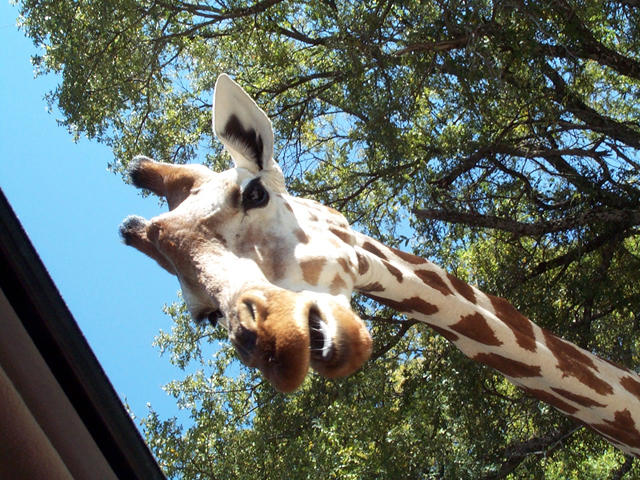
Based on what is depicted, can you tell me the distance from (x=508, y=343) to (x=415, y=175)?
3.78m

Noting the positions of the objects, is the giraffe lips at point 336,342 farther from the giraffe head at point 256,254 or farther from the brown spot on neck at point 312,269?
the brown spot on neck at point 312,269

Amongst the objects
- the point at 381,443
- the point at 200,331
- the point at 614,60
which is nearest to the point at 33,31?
the point at 200,331

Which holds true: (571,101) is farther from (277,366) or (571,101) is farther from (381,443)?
(277,366)

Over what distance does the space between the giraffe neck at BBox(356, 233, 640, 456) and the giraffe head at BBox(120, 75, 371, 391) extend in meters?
0.43

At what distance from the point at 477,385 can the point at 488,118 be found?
2.63 meters

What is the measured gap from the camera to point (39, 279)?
1497mm

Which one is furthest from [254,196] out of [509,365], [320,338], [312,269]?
[509,365]

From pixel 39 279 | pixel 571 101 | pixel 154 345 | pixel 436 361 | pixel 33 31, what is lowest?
pixel 39 279

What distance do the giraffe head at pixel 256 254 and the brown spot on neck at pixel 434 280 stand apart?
55 cm

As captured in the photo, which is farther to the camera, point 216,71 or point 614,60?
point 216,71

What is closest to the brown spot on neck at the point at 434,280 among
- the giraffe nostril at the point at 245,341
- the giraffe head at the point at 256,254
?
the giraffe head at the point at 256,254


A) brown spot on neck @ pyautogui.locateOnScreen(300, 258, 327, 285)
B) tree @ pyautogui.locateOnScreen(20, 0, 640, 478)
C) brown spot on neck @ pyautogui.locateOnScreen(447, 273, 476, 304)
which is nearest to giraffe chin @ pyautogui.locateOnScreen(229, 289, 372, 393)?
brown spot on neck @ pyautogui.locateOnScreen(300, 258, 327, 285)

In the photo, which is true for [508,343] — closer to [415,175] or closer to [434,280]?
[434,280]

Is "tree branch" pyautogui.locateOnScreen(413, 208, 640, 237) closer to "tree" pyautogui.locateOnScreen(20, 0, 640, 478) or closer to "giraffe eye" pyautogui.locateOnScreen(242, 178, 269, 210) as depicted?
"tree" pyautogui.locateOnScreen(20, 0, 640, 478)
